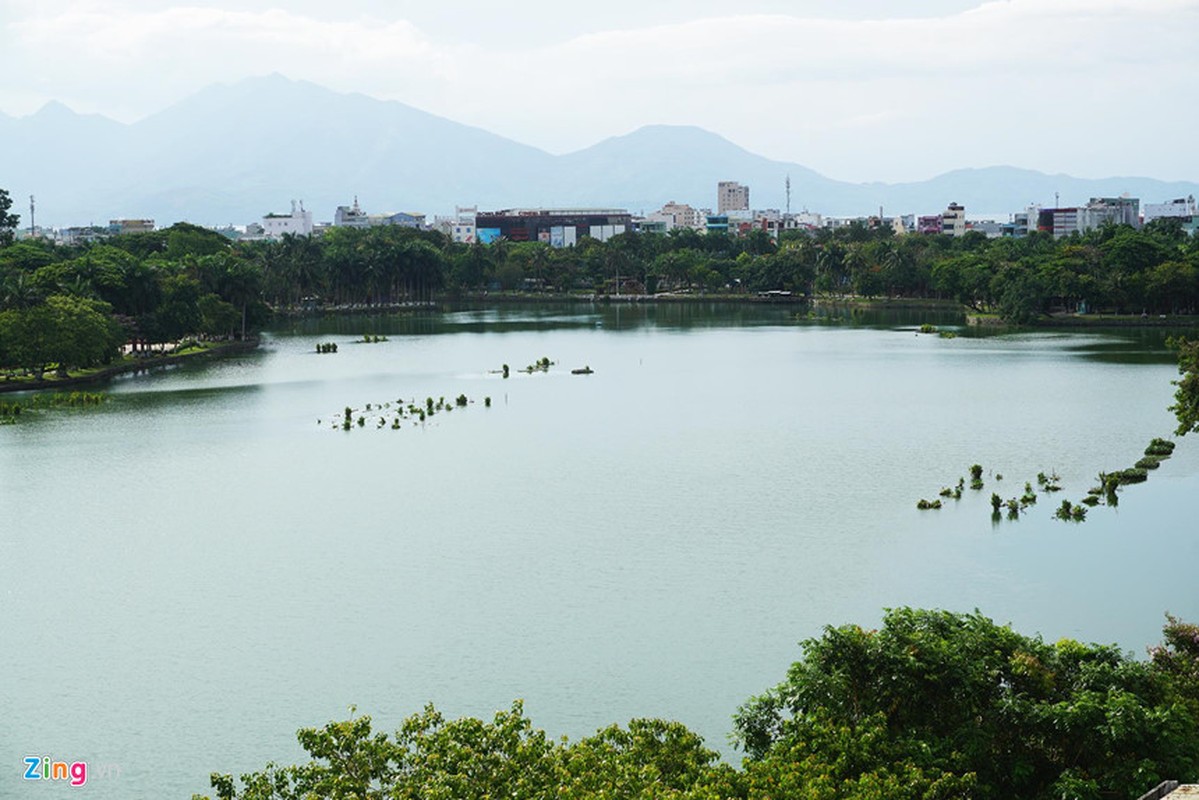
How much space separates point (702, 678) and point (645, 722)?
5.77 m

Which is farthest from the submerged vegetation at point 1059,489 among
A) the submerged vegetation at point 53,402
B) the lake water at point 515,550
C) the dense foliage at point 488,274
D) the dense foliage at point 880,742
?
the dense foliage at point 488,274

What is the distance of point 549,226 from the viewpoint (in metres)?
177

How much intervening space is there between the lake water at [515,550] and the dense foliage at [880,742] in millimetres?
3509

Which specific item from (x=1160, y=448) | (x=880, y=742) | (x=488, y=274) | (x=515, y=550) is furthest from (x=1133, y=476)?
(x=488, y=274)

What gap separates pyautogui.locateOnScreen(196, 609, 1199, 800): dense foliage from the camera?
12.1 metres

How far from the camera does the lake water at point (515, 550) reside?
18938mm

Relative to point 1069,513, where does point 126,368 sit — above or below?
above

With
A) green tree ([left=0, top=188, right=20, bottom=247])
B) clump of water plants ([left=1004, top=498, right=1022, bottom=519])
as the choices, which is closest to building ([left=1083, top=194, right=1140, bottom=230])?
green tree ([left=0, top=188, right=20, bottom=247])

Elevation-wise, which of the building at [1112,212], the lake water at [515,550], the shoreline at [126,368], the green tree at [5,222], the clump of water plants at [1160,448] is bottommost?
the lake water at [515,550]

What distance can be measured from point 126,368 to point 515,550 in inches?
1517

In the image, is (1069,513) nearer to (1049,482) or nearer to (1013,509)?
(1013,509)

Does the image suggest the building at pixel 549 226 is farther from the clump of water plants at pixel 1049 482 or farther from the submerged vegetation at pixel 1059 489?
the clump of water plants at pixel 1049 482

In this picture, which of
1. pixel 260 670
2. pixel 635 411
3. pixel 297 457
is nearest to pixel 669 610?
pixel 260 670

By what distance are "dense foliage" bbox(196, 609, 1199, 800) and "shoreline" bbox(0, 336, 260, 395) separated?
44263 millimetres
